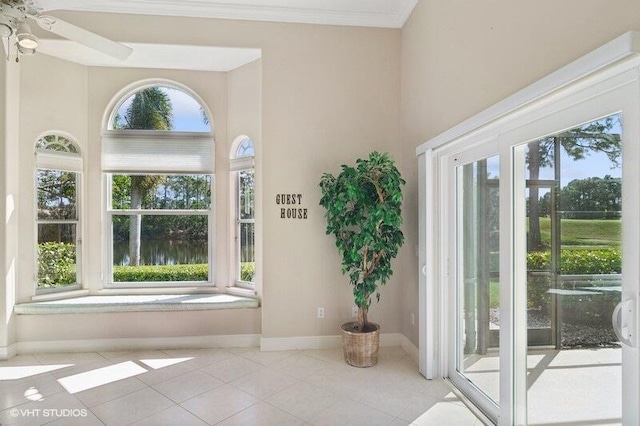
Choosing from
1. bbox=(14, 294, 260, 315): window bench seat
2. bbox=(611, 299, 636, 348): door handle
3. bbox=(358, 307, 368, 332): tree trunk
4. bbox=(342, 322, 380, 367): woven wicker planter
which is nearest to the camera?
bbox=(611, 299, 636, 348): door handle

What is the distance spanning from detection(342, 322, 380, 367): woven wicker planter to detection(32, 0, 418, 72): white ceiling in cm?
317

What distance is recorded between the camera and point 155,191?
4734 millimetres

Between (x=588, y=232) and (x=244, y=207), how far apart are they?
3642mm

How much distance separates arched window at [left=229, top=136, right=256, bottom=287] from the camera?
15.1 feet

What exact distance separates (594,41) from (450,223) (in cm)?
181

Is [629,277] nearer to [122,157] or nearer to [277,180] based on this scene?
[277,180]

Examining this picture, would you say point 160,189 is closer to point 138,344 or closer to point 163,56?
point 163,56

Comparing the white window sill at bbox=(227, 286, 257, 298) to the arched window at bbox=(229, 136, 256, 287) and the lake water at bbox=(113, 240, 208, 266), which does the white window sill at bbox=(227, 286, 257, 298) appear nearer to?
the arched window at bbox=(229, 136, 256, 287)

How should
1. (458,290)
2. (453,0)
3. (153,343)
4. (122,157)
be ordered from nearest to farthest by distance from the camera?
(453,0), (458,290), (153,343), (122,157)

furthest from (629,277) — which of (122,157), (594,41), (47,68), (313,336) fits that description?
(47,68)

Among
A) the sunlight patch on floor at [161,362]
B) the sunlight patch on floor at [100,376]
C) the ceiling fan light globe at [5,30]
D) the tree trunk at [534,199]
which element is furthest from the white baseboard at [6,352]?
the tree trunk at [534,199]

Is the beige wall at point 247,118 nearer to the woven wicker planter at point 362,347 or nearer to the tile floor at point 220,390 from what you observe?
the tile floor at point 220,390

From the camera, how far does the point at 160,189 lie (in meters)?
4.73

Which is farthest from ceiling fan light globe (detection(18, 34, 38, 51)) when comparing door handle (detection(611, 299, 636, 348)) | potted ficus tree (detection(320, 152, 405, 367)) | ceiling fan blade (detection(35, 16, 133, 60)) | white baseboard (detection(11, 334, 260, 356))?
door handle (detection(611, 299, 636, 348))
